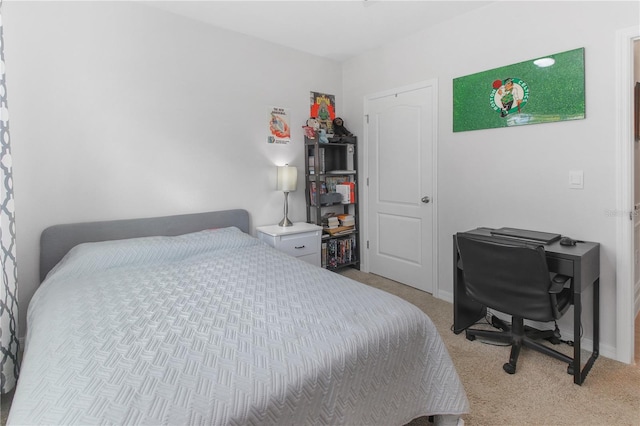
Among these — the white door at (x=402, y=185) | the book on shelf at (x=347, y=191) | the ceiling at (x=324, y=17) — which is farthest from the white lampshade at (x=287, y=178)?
the ceiling at (x=324, y=17)

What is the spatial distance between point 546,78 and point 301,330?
242cm

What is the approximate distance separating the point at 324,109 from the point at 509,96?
6.36 feet

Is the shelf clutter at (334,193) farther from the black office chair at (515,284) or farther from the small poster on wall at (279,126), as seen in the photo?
the black office chair at (515,284)

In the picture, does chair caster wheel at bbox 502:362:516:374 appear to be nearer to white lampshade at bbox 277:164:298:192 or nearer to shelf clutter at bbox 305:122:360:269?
shelf clutter at bbox 305:122:360:269

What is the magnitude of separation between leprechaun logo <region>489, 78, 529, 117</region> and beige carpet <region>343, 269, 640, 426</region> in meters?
1.75

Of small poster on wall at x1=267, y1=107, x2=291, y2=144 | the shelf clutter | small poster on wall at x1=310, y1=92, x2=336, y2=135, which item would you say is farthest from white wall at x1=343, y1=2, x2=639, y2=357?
small poster on wall at x1=267, y1=107, x2=291, y2=144

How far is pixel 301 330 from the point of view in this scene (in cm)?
132

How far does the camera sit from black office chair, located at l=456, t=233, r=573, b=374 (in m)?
1.87

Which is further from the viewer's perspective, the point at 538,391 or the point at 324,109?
the point at 324,109

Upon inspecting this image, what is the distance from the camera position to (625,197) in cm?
207

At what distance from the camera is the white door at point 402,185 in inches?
127

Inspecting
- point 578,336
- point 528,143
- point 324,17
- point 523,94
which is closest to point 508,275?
point 578,336

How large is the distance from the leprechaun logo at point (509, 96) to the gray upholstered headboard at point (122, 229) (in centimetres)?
236

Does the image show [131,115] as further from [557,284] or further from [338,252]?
[557,284]
